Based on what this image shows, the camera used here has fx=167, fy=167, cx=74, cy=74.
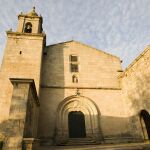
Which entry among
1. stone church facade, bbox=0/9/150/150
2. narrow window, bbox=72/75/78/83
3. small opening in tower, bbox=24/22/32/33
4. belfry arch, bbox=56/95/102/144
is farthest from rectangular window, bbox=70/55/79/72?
small opening in tower, bbox=24/22/32/33

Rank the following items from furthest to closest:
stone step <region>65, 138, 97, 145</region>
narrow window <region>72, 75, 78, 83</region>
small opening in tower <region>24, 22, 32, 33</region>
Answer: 1. small opening in tower <region>24, 22, 32, 33</region>
2. narrow window <region>72, 75, 78, 83</region>
3. stone step <region>65, 138, 97, 145</region>

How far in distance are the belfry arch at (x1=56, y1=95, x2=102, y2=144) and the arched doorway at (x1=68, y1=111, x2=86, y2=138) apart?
0.23 m

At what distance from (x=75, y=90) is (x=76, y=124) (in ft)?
8.58

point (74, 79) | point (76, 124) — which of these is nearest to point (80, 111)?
point (76, 124)

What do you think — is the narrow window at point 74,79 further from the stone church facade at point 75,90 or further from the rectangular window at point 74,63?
the rectangular window at point 74,63

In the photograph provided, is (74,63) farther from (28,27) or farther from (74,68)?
(28,27)

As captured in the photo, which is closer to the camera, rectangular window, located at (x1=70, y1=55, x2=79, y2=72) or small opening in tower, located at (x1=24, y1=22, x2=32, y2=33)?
rectangular window, located at (x1=70, y1=55, x2=79, y2=72)

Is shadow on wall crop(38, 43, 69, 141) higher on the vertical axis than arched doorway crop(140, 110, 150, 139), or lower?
higher

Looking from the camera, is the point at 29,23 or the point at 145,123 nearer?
the point at 145,123

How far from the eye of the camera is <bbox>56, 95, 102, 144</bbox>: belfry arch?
11758 millimetres

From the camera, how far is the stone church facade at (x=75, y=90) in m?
11.3

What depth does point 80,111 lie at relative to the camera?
12.9 meters

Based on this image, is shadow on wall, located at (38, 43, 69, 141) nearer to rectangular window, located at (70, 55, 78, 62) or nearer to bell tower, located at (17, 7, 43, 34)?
rectangular window, located at (70, 55, 78, 62)

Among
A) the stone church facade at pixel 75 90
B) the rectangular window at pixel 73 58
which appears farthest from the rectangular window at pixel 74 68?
the rectangular window at pixel 73 58
